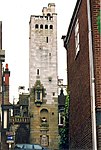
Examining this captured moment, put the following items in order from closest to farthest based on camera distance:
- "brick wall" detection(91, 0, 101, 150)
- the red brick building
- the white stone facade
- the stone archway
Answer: "brick wall" detection(91, 0, 101, 150) < the red brick building < the stone archway < the white stone facade

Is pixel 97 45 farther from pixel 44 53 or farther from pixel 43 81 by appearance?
pixel 44 53

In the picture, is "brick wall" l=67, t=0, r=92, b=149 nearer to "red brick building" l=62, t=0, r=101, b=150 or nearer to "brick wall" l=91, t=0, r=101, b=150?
"red brick building" l=62, t=0, r=101, b=150

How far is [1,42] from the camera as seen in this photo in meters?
45.7

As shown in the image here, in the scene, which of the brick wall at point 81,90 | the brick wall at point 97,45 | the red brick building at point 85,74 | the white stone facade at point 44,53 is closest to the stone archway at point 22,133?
the white stone facade at point 44,53

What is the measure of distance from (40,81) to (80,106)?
6649cm

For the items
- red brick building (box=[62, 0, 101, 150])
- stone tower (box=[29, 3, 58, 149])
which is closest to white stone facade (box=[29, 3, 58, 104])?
stone tower (box=[29, 3, 58, 149])

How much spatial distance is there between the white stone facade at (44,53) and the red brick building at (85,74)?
60.2m

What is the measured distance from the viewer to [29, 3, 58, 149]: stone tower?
8456cm

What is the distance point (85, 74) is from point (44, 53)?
6965cm

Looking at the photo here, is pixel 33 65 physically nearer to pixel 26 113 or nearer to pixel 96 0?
pixel 26 113

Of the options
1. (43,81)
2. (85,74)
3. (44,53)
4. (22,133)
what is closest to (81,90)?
(85,74)

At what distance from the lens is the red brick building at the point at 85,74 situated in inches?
682

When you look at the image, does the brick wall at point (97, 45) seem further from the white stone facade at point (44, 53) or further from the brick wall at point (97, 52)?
the white stone facade at point (44, 53)

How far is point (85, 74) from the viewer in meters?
20.2
